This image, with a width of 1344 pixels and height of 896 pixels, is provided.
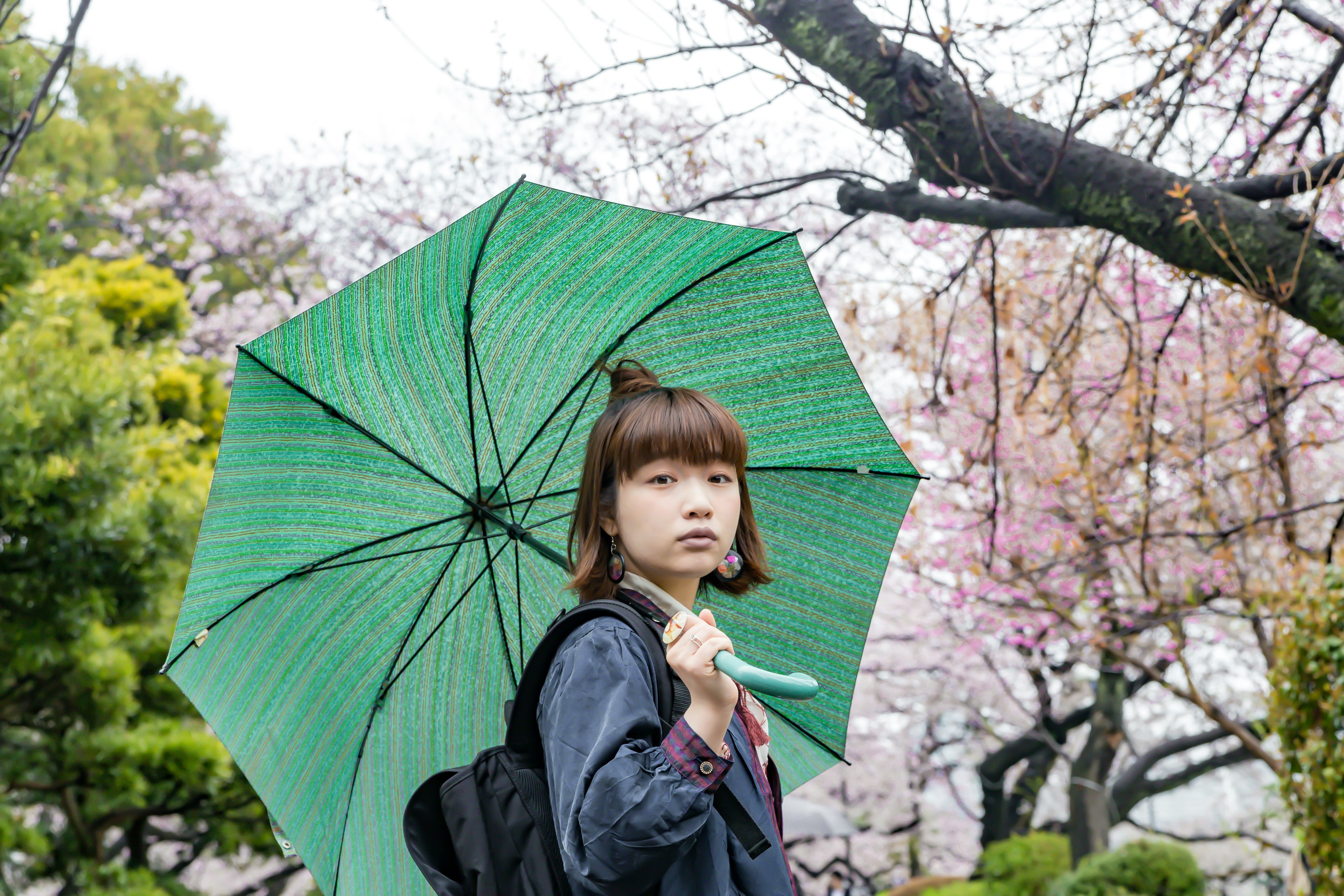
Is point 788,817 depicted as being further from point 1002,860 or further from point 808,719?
point 808,719

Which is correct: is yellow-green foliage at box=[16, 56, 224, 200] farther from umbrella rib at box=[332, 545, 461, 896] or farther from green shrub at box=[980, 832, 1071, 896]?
umbrella rib at box=[332, 545, 461, 896]

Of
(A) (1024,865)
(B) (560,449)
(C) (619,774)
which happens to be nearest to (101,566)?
(B) (560,449)

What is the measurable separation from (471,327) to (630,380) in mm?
301

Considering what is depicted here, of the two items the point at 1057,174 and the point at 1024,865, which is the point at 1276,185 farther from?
the point at 1024,865

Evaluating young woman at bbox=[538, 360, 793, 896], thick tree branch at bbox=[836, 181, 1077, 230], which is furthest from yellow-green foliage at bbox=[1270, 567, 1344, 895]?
young woman at bbox=[538, 360, 793, 896]

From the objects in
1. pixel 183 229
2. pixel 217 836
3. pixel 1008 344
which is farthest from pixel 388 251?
pixel 1008 344

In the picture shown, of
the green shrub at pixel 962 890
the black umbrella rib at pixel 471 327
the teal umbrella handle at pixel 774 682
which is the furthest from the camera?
the green shrub at pixel 962 890

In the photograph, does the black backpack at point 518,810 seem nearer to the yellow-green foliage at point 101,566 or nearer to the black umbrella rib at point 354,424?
the black umbrella rib at point 354,424

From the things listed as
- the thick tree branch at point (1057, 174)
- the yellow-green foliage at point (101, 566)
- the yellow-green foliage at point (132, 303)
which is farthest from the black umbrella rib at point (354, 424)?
the yellow-green foliage at point (132, 303)

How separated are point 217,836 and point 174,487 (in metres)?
3.23

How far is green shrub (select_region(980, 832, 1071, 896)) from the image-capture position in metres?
9.81

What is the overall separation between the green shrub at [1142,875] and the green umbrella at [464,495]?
22.4 feet

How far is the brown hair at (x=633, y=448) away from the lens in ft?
5.30

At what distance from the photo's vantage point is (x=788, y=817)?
12445 millimetres
